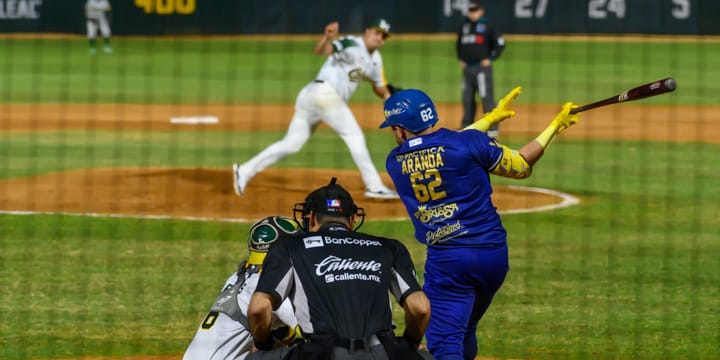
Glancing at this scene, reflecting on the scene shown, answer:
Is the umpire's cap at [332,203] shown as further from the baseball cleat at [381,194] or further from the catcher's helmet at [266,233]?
the baseball cleat at [381,194]

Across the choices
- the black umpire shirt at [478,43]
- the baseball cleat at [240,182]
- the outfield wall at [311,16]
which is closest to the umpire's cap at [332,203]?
the baseball cleat at [240,182]

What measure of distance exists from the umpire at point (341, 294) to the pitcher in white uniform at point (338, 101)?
347 inches

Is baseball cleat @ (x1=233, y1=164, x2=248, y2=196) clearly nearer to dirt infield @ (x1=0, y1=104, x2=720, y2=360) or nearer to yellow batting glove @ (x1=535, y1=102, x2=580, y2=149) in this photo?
dirt infield @ (x1=0, y1=104, x2=720, y2=360)

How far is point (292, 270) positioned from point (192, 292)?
17.1ft

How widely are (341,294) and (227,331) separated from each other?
0.97 meters

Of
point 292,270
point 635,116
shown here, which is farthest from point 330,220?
point 635,116

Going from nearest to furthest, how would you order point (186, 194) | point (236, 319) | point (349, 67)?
point (236, 319) → point (349, 67) → point (186, 194)

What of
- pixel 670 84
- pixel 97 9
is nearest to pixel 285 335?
pixel 670 84

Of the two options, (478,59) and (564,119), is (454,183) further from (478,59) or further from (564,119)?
(478,59)

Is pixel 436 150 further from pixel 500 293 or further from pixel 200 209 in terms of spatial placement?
pixel 200 209

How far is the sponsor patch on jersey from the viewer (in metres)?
5.70

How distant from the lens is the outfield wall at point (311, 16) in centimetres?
3919

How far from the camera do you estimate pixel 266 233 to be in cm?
640

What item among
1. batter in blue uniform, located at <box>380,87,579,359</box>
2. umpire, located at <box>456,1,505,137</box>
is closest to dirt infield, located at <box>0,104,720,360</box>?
umpire, located at <box>456,1,505,137</box>
